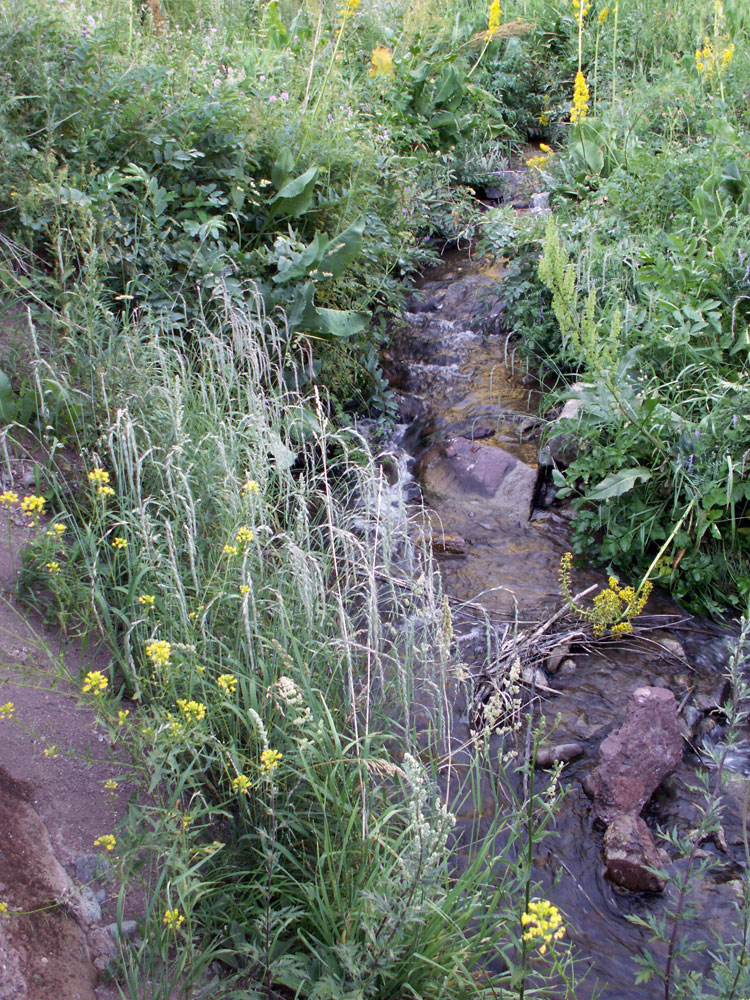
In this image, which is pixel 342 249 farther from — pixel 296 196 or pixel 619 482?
pixel 619 482

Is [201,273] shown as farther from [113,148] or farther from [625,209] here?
[625,209]

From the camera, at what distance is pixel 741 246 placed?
13.8ft

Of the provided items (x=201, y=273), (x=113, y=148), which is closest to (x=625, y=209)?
(x=201, y=273)

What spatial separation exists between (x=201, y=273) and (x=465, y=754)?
2.79 metres

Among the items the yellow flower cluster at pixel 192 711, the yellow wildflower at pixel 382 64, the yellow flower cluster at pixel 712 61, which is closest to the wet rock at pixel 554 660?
the yellow flower cluster at pixel 192 711

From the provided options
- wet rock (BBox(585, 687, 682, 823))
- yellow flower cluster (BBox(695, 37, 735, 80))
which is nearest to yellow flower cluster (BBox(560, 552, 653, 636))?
wet rock (BBox(585, 687, 682, 823))

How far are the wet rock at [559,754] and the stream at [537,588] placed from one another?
0.03 m

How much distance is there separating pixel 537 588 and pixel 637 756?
1.21 metres

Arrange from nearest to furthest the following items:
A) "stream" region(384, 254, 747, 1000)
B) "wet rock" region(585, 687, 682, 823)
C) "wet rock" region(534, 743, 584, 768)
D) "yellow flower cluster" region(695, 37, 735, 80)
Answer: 1. "stream" region(384, 254, 747, 1000)
2. "wet rock" region(585, 687, 682, 823)
3. "wet rock" region(534, 743, 584, 768)
4. "yellow flower cluster" region(695, 37, 735, 80)

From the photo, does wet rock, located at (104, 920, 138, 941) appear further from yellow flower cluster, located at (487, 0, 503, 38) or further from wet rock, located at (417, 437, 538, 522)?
yellow flower cluster, located at (487, 0, 503, 38)

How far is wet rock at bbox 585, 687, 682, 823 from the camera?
2.66m

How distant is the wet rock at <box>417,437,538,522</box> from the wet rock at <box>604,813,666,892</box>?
80.4 inches

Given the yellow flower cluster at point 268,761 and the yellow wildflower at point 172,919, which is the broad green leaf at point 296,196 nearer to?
the yellow flower cluster at point 268,761

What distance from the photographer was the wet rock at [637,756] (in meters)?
2.66
